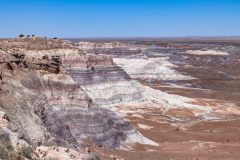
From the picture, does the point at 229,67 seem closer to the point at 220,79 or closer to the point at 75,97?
the point at 220,79

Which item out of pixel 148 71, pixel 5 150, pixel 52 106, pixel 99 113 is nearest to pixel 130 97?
pixel 99 113

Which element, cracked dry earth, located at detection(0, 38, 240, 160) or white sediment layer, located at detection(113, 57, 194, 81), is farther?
white sediment layer, located at detection(113, 57, 194, 81)

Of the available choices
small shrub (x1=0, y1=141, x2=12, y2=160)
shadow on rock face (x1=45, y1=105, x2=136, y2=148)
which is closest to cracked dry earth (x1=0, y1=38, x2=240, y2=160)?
shadow on rock face (x1=45, y1=105, x2=136, y2=148)

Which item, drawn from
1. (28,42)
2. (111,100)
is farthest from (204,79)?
(28,42)

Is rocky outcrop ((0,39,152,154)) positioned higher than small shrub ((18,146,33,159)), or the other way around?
small shrub ((18,146,33,159))

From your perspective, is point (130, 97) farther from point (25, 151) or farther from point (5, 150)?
point (5, 150)

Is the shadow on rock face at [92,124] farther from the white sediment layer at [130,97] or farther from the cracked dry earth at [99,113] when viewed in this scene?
the white sediment layer at [130,97]

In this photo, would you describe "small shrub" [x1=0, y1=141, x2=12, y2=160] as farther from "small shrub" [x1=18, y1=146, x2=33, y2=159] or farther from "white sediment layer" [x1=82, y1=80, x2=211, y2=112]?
"white sediment layer" [x1=82, y1=80, x2=211, y2=112]

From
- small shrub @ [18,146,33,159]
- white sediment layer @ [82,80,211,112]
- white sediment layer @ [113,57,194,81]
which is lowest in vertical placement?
white sediment layer @ [113,57,194,81]
